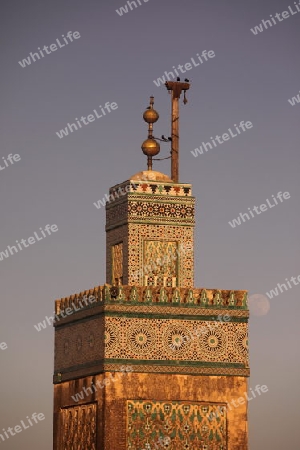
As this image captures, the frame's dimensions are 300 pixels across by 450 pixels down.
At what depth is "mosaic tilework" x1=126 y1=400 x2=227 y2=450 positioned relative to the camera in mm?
33062

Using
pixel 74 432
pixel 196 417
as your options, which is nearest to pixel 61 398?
pixel 74 432

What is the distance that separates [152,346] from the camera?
109 ft

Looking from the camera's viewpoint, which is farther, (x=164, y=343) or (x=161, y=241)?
(x=161, y=241)

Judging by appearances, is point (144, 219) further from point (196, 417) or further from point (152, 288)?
point (196, 417)

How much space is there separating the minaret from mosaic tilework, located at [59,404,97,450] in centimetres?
2

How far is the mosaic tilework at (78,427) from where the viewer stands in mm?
33531

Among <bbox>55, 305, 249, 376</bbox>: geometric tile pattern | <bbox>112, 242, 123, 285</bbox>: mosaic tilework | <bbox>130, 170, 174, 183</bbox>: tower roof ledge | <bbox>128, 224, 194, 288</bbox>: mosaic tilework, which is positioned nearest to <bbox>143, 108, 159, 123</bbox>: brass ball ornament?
<bbox>130, 170, 174, 183</bbox>: tower roof ledge

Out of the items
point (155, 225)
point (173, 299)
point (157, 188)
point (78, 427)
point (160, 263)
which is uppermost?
point (157, 188)

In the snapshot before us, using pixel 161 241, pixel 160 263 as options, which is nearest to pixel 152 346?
pixel 160 263

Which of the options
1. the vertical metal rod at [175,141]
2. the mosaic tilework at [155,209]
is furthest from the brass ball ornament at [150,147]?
the mosaic tilework at [155,209]

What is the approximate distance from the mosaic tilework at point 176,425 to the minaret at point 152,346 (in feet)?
0.06

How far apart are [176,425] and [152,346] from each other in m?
1.55

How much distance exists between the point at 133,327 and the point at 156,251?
1918 mm

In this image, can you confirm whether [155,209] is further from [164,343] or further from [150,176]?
[164,343]
